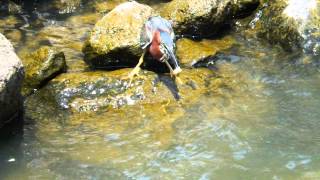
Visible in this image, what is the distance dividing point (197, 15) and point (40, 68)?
2.90 m

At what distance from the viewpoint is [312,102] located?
22.1 feet

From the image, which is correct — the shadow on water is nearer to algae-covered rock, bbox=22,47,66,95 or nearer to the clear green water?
the clear green water

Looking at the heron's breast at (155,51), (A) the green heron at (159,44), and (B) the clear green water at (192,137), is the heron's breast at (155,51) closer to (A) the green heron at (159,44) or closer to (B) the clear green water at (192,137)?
(A) the green heron at (159,44)

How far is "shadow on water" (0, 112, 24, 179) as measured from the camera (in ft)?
17.8

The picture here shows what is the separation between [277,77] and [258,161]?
7.61ft

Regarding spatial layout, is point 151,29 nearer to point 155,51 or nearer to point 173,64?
point 155,51

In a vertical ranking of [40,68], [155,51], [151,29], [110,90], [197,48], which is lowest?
[110,90]

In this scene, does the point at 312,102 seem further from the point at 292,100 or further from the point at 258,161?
the point at 258,161

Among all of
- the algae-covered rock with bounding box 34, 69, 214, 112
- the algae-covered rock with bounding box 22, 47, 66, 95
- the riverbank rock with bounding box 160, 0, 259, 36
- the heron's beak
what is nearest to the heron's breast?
the heron's beak

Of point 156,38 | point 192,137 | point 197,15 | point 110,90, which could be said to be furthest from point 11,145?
point 197,15

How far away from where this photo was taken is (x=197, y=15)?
8484mm

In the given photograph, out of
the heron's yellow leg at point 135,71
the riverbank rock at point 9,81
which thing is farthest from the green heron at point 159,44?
the riverbank rock at point 9,81

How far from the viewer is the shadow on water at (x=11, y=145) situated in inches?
213

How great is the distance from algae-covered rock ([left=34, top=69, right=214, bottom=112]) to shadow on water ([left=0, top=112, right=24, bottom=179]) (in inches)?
24.1
